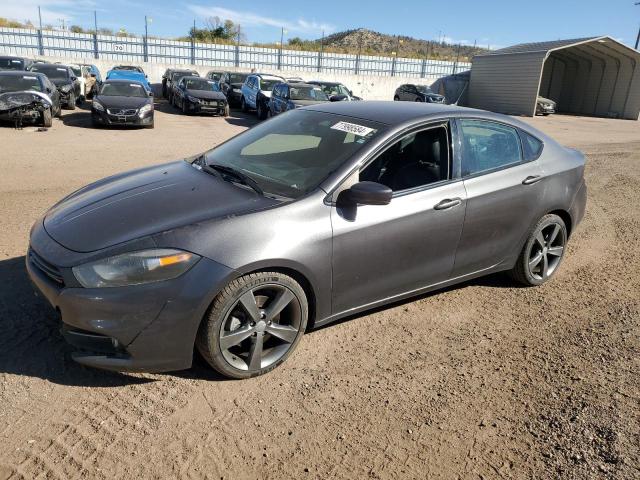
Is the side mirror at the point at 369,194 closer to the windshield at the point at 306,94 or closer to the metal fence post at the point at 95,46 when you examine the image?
the windshield at the point at 306,94

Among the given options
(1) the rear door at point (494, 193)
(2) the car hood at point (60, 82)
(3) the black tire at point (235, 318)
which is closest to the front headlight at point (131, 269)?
(3) the black tire at point (235, 318)

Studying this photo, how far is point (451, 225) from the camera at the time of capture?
3654 millimetres

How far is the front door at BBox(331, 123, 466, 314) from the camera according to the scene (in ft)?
10.5

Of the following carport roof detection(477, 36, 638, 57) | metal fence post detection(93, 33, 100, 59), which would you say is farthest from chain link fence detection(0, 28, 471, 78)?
carport roof detection(477, 36, 638, 57)

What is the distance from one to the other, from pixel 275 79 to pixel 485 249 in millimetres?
18037

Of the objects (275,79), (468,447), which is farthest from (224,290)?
(275,79)

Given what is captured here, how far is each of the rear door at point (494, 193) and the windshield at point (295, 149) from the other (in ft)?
2.99

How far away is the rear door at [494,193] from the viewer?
12.5ft

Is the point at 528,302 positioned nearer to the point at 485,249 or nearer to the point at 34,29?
the point at 485,249

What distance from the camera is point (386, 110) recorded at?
3.91m

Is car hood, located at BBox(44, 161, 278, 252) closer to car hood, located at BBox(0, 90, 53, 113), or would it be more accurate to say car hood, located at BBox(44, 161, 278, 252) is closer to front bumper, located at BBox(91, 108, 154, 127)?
car hood, located at BBox(0, 90, 53, 113)

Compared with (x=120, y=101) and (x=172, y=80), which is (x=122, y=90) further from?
(x=172, y=80)

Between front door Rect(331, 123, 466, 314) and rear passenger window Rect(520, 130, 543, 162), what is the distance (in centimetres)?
96

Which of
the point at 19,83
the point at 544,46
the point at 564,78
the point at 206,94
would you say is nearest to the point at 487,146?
the point at 19,83
